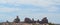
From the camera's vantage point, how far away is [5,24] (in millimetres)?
28406

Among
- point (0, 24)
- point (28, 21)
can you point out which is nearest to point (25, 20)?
point (28, 21)

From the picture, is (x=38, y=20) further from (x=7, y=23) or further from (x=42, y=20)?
(x=7, y=23)

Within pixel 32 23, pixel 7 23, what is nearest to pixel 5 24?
pixel 7 23

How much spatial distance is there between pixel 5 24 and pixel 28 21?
194cm

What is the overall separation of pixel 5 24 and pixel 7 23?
24 cm

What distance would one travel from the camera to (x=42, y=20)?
2844 cm

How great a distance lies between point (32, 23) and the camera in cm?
2845

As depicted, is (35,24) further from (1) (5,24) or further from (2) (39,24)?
(1) (5,24)

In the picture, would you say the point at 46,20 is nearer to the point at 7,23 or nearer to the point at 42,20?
the point at 42,20

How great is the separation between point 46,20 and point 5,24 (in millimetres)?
3447

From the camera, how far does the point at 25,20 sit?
93.1 feet

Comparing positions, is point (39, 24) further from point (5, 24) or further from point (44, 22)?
point (5, 24)

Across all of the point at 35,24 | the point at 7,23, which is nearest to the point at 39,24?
the point at 35,24

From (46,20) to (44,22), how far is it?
46 centimetres
